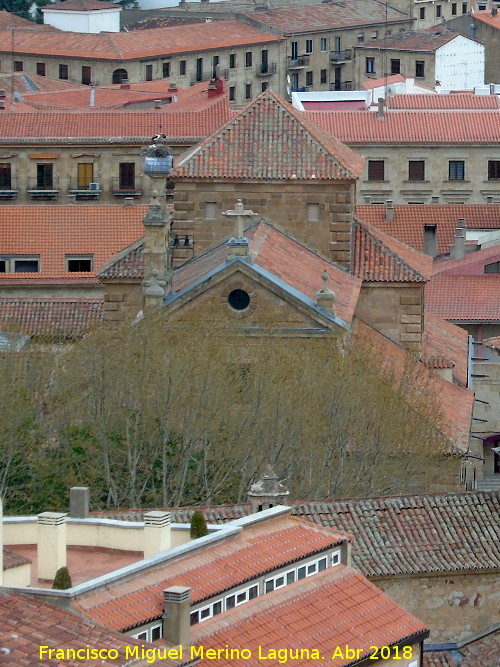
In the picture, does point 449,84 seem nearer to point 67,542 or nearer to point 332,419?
point 332,419

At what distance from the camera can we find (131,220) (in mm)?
93438

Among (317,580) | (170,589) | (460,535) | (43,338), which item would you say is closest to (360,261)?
(43,338)

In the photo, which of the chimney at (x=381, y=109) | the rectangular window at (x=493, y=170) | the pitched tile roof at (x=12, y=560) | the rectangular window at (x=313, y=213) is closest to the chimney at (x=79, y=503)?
the pitched tile roof at (x=12, y=560)

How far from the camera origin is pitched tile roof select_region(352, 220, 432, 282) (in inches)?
2987

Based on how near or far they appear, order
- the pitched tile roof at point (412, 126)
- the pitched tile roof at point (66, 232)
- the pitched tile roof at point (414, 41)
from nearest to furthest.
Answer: the pitched tile roof at point (66, 232) < the pitched tile roof at point (412, 126) < the pitched tile roof at point (414, 41)

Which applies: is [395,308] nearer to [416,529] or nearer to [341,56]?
[416,529]

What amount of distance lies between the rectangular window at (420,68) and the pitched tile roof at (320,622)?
113219 millimetres

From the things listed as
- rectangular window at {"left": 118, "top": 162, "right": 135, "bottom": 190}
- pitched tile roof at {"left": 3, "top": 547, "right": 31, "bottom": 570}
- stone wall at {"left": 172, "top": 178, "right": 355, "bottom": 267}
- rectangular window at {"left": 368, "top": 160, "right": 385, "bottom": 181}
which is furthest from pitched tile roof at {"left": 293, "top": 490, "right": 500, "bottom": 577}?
rectangular window at {"left": 368, "top": 160, "right": 385, "bottom": 181}

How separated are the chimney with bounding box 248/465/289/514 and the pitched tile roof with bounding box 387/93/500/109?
80551 millimetres

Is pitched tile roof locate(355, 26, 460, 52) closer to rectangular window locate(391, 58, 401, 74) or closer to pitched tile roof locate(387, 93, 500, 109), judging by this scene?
rectangular window locate(391, 58, 401, 74)

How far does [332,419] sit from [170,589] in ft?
69.3

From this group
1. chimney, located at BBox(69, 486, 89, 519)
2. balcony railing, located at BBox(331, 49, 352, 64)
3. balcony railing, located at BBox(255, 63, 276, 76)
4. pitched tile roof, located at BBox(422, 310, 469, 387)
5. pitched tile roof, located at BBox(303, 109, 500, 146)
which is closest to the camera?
chimney, located at BBox(69, 486, 89, 519)

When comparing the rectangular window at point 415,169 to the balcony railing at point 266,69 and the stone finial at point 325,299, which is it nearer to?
the balcony railing at point 266,69

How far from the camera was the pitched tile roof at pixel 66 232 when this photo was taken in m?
92.9
